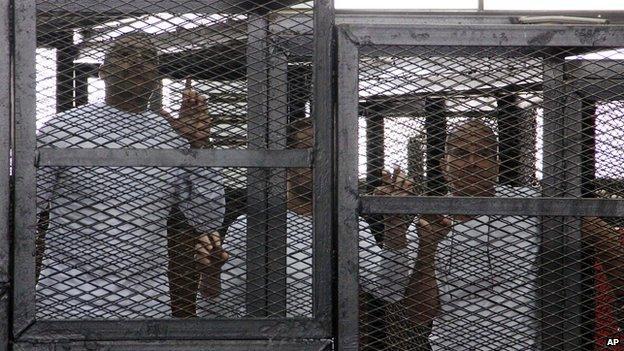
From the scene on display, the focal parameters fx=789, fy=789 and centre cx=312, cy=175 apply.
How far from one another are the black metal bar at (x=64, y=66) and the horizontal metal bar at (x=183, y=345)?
517mm

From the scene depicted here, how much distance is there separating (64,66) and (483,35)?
36.8 inches

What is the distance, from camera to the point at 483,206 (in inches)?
68.4

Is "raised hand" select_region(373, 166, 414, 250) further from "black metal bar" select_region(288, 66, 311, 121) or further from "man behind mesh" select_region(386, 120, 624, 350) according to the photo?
"black metal bar" select_region(288, 66, 311, 121)

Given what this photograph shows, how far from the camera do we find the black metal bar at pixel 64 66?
1742 millimetres

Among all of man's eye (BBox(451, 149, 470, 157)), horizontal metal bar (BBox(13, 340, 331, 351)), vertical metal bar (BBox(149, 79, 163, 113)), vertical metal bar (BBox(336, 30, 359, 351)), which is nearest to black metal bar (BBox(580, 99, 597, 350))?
man's eye (BBox(451, 149, 470, 157))

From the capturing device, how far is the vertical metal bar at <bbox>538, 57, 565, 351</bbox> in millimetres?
1813

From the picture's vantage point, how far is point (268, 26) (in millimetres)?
1790

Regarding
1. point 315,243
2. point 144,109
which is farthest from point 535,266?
point 144,109

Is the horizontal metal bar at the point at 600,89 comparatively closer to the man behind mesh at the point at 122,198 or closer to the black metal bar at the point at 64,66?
the man behind mesh at the point at 122,198

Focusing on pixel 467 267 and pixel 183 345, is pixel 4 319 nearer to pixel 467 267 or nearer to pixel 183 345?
pixel 183 345

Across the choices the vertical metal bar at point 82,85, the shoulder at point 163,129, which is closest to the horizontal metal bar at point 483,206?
the shoulder at point 163,129

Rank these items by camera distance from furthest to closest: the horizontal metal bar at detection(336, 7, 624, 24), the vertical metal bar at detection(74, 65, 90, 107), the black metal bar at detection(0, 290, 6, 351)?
the horizontal metal bar at detection(336, 7, 624, 24)
the vertical metal bar at detection(74, 65, 90, 107)
the black metal bar at detection(0, 290, 6, 351)

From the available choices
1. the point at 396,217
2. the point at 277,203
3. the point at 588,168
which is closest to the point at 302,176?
the point at 277,203

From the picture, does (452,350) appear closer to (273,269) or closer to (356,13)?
(273,269)
